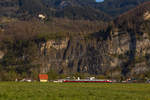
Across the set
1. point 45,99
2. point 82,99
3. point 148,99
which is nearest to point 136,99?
point 148,99

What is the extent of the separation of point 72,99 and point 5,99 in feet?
23.9

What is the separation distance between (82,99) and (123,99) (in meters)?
4.97

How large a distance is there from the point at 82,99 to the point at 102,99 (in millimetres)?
2248

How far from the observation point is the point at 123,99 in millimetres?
31859

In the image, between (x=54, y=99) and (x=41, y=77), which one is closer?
(x=54, y=99)

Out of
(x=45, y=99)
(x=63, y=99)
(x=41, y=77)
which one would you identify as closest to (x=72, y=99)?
(x=63, y=99)

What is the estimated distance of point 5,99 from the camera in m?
29.6

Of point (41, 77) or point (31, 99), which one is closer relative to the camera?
point (31, 99)

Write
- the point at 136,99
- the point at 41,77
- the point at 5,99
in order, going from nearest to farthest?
the point at 5,99 → the point at 136,99 → the point at 41,77

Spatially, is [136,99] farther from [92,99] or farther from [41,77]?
[41,77]

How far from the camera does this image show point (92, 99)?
30625 mm

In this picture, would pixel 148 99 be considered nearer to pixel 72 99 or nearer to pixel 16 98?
pixel 72 99

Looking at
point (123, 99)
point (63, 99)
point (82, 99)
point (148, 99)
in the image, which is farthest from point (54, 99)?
point (148, 99)

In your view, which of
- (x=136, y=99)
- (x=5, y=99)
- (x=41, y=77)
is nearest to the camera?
(x=5, y=99)
